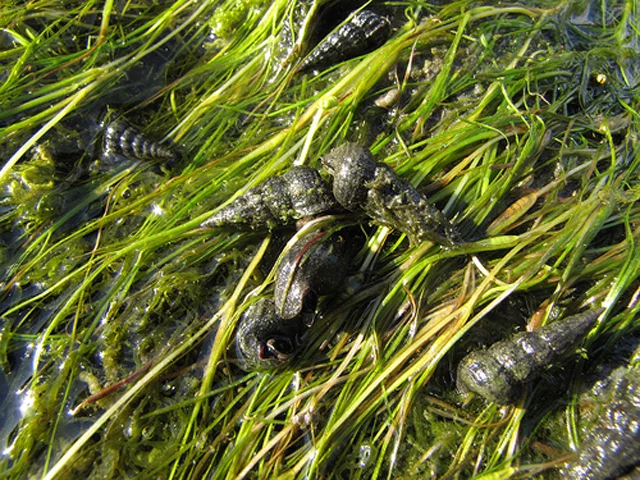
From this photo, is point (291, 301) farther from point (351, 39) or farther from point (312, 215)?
point (351, 39)

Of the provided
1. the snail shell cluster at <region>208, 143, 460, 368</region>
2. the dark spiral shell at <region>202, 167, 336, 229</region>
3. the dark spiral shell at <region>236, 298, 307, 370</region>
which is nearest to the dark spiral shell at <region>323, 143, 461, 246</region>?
the snail shell cluster at <region>208, 143, 460, 368</region>

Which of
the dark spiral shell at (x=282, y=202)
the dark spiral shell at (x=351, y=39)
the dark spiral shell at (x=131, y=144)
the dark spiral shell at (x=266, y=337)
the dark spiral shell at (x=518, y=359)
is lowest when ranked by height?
the dark spiral shell at (x=518, y=359)

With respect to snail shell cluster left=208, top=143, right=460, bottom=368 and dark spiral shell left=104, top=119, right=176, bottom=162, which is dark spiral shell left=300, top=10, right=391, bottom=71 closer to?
snail shell cluster left=208, top=143, right=460, bottom=368

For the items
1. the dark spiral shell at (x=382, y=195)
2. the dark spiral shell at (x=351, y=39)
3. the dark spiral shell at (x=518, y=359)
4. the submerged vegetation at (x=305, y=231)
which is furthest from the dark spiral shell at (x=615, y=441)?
the dark spiral shell at (x=351, y=39)

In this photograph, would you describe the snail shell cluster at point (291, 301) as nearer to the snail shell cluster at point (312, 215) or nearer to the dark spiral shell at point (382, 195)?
the snail shell cluster at point (312, 215)

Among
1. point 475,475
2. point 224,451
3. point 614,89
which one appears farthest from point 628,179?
point 224,451

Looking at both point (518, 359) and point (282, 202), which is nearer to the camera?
point (518, 359)

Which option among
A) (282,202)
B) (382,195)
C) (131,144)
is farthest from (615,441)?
(131,144)
